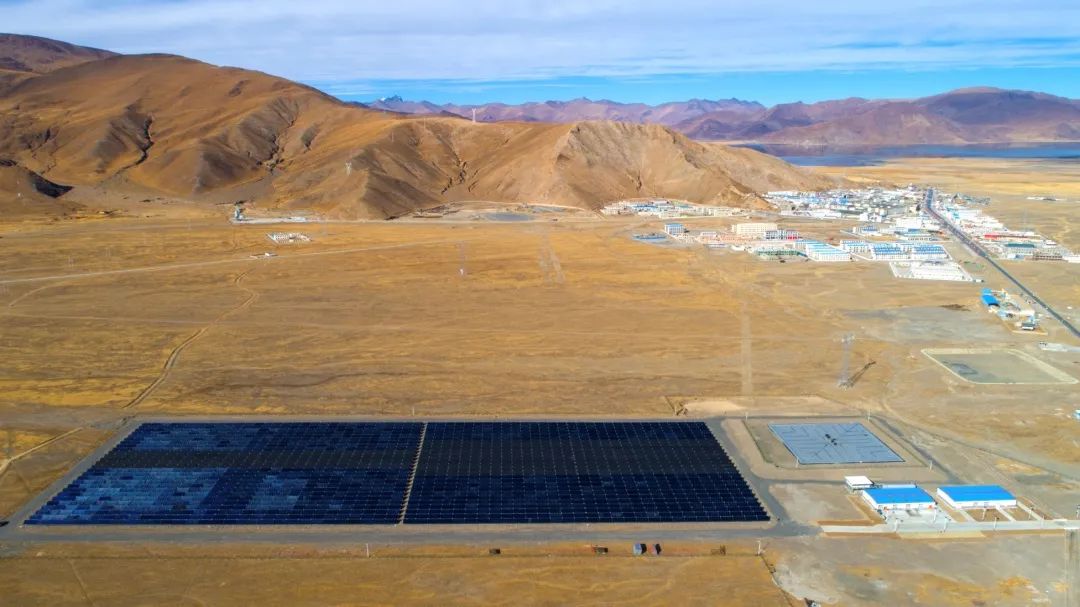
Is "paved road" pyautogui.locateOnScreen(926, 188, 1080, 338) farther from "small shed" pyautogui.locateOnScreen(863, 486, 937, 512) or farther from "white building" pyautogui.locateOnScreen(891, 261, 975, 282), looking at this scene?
"small shed" pyautogui.locateOnScreen(863, 486, 937, 512)

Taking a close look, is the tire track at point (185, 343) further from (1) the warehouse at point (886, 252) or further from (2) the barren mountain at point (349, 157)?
(1) the warehouse at point (886, 252)

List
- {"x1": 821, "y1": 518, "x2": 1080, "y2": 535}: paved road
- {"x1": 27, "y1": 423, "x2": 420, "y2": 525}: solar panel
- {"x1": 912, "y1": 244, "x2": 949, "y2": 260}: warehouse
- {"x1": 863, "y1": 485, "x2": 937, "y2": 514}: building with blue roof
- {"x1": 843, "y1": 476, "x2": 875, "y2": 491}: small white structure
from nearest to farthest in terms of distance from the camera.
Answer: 1. {"x1": 821, "y1": 518, "x2": 1080, "y2": 535}: paved road
2. {"x1": 27, "y1": 423, "x2": 420, "y2": 525}: solar panel
3. {"x1": 863, "y1": 485, "x2": 937, "y2": 514}: building with blue roof
4. {"x1": 843, "y1": 476, "x2": 875, "y2": 491}: small white structure
5. {"x1": 912, "y1": 244, "x2": 949, "y2": 260}: warehouse

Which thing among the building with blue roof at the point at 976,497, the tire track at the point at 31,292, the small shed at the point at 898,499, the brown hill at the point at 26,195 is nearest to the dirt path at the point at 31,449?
the tire track at the point at 31,292

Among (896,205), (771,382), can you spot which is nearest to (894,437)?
(771,382)

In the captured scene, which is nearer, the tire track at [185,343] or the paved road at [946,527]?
the paved road at [946,527]

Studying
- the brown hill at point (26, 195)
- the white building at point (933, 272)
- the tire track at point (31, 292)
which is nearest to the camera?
the tire track at point (31, 292)

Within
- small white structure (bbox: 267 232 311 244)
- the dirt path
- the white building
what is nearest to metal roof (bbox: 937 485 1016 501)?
the dirt path

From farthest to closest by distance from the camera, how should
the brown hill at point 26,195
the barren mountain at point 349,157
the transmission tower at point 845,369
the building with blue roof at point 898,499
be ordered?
the barren mountain at point 349,157
the brown hill at point 26,195
the transmission tower at point 845,369
the building with blue roof at point 898,499

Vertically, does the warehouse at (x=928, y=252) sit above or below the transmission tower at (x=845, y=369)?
above

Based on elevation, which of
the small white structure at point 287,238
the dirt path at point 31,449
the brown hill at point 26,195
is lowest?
the dirt path at point 31,449
